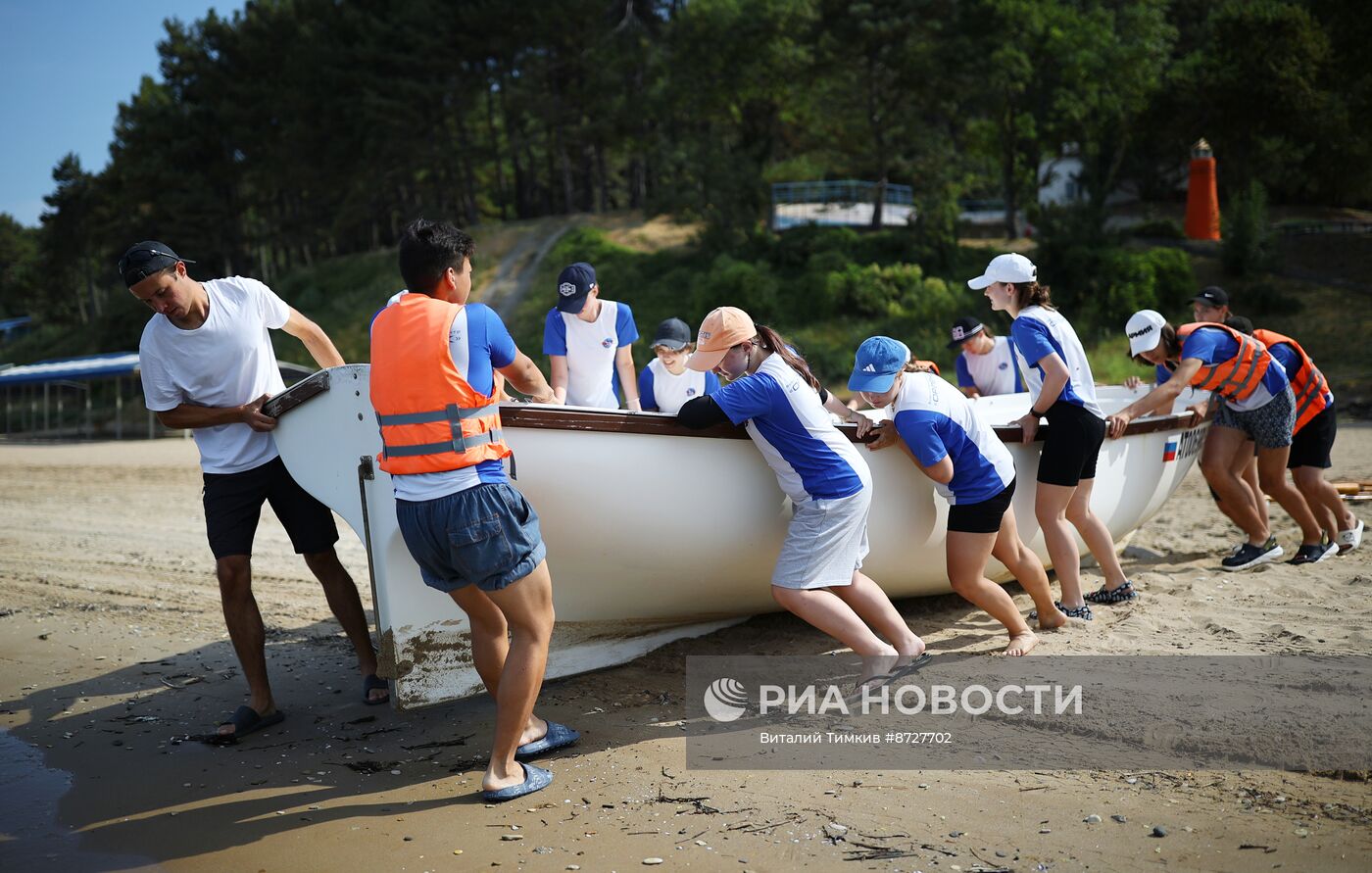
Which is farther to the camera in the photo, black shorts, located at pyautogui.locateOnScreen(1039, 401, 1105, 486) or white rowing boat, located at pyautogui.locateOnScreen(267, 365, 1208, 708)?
black shorts, located at pyautogui.locateOnScreen(1039, 401, 1105, 486)

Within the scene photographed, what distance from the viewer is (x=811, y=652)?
15.4 ft

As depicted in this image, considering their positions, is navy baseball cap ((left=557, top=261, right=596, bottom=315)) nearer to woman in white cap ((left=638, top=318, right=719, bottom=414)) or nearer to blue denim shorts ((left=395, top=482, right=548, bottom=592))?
woman in white cap ((left=638, top=318, right=719, bottom=414))

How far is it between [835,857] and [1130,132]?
30.3m

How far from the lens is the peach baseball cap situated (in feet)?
12.9

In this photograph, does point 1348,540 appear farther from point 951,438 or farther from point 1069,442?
point 951,438

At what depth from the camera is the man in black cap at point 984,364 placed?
265 inches

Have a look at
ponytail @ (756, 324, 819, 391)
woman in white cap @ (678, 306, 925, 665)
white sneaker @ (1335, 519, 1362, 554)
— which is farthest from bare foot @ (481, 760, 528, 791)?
white sneaker @ (1335, 519, 1362, 554)

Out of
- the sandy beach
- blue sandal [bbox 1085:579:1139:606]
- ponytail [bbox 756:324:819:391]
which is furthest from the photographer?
blue sandal [bbox 1085:579:1139:606]

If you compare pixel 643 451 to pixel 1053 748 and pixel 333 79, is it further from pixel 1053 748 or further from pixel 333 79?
pixel 333 79

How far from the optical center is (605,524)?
4070mm

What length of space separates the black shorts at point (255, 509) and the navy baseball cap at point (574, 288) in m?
1.62

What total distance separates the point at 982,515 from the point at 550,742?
195cm

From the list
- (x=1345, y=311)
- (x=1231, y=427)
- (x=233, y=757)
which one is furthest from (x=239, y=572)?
(x=1345, y=311)

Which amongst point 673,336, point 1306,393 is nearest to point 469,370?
point 673,336
